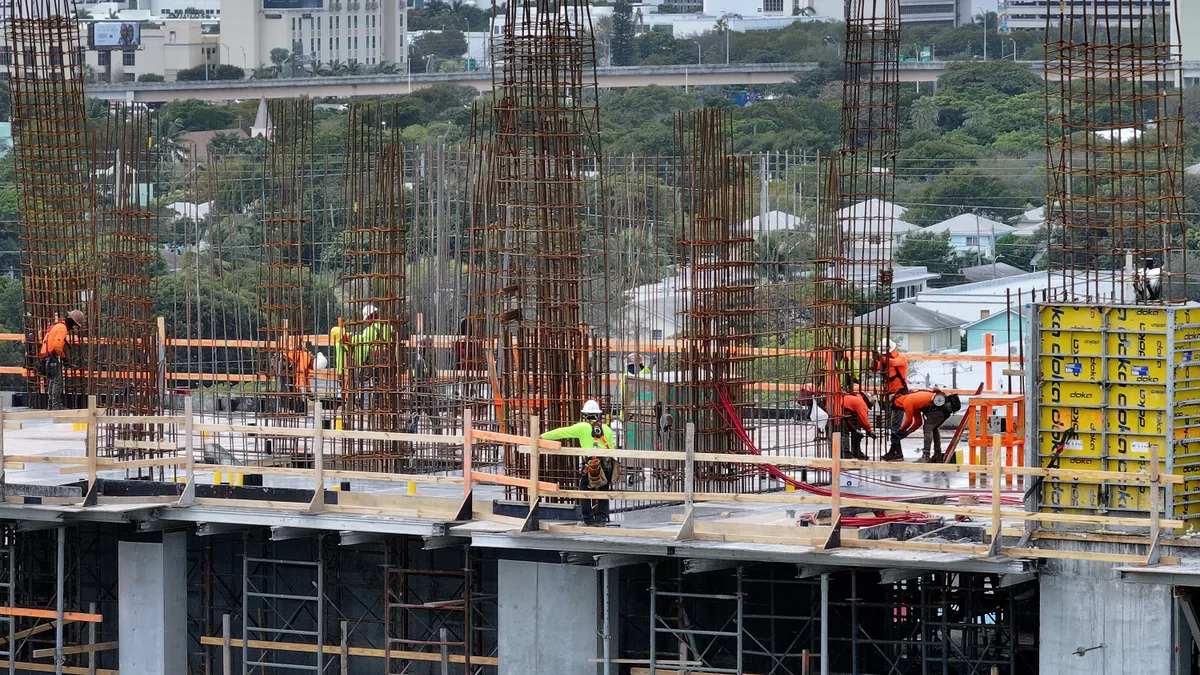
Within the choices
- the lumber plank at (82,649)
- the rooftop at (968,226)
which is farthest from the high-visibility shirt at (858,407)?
the rooftop at (968,226)

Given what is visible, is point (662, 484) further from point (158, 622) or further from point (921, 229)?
point (921, 229)

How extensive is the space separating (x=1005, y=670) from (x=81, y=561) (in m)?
13.1

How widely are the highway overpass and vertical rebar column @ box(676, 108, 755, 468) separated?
11880cm

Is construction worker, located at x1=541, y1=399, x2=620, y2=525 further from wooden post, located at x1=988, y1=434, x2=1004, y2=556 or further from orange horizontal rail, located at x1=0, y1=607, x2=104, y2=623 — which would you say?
orange horizontal rail, located at x1=0, y1=607, x2=104, y2=623

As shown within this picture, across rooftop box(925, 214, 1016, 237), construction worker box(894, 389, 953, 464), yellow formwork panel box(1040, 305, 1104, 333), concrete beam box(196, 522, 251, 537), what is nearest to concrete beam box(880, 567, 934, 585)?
yellow formwork panel box(1040, 305, 1104, 333)

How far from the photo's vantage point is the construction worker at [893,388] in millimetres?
31578

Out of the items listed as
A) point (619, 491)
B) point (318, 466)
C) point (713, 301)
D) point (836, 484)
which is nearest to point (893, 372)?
point (713, 301)

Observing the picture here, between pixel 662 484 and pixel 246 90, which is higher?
pixel 246 90

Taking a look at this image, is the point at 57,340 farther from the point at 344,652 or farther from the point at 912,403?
the point at 912,403

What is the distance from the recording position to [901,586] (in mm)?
27031

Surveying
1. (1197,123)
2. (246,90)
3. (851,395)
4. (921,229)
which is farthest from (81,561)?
(246,90)

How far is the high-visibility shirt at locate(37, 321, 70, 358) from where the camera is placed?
3709 centimetres

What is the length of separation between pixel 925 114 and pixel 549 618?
4027 inches

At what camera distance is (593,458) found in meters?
26.4
